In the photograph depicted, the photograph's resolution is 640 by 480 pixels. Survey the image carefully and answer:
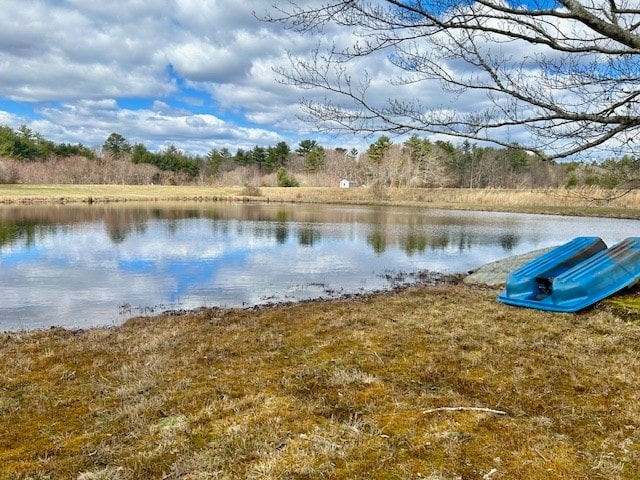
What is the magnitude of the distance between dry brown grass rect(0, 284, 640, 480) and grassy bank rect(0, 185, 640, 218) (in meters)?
29.3

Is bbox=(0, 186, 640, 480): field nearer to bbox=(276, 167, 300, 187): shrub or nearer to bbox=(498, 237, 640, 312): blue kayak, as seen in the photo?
bbox=(498, 237, 640, 312): blue kayak

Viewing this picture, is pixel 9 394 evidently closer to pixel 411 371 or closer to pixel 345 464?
pixel 345 464

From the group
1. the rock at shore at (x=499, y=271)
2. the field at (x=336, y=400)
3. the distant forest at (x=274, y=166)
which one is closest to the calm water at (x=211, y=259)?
the rock at shore at (x=499, y=271)

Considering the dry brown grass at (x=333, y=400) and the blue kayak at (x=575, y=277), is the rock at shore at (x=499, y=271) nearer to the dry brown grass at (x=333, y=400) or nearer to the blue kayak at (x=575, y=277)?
the blue kayak at (x=575, y=277)

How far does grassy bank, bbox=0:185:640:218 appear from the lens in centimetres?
3378

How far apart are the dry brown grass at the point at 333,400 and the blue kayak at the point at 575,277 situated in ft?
1.42

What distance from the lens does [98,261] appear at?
41.8ft

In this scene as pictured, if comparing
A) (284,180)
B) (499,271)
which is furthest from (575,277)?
(284,180)

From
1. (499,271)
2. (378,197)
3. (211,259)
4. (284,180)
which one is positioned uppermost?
(284,180)

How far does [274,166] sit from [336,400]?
83.8 m

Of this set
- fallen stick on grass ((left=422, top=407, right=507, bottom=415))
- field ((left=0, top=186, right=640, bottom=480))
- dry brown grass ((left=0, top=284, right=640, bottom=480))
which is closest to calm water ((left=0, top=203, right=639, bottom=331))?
field ((left=0, top=186, right=640, bottom=480))

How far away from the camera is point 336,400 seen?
10.9 ft

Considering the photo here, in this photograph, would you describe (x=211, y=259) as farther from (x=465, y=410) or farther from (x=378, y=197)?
(x=378, y=197)

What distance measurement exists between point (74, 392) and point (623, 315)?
5.98 metres
